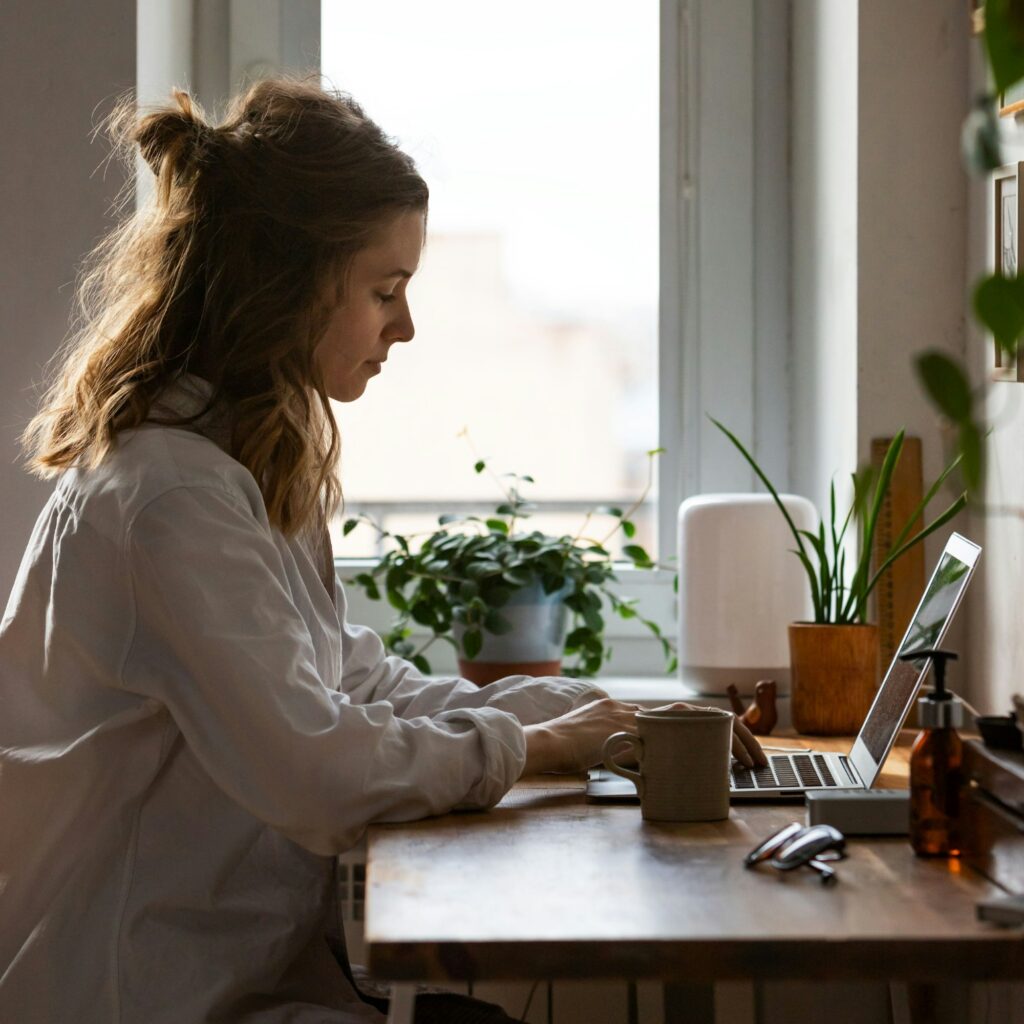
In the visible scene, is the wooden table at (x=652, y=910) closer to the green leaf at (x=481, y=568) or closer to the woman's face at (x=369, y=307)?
the woman's face at (x=369, y=307)

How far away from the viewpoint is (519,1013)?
2219mm

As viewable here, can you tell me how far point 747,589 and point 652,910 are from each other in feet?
3.61

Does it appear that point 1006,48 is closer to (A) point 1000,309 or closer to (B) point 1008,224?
(A) point 1000,309

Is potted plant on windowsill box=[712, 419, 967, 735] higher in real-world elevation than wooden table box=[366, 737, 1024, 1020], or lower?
higher

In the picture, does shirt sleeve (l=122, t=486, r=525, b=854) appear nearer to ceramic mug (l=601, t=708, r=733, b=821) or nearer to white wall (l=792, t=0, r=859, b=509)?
ceramic mug (l=601, t=708, r=733, b=821)

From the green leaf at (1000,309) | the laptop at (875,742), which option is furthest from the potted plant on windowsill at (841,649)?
the green leaf at (1000,309)

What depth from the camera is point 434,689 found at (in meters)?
1.69

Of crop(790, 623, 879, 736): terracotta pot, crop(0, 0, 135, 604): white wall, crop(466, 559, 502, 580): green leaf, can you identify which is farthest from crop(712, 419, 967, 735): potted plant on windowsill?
crop(0, 0, 135, 604): white wall

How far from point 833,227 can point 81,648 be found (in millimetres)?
Result: 1346

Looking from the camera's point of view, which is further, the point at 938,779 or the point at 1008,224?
the point at 1008,224

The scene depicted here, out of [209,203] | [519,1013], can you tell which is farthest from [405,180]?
[519,1013]

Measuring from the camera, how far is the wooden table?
886 mm

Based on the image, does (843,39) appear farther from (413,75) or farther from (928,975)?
(928,975)

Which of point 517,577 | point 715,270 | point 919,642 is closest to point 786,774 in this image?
point 919,642
